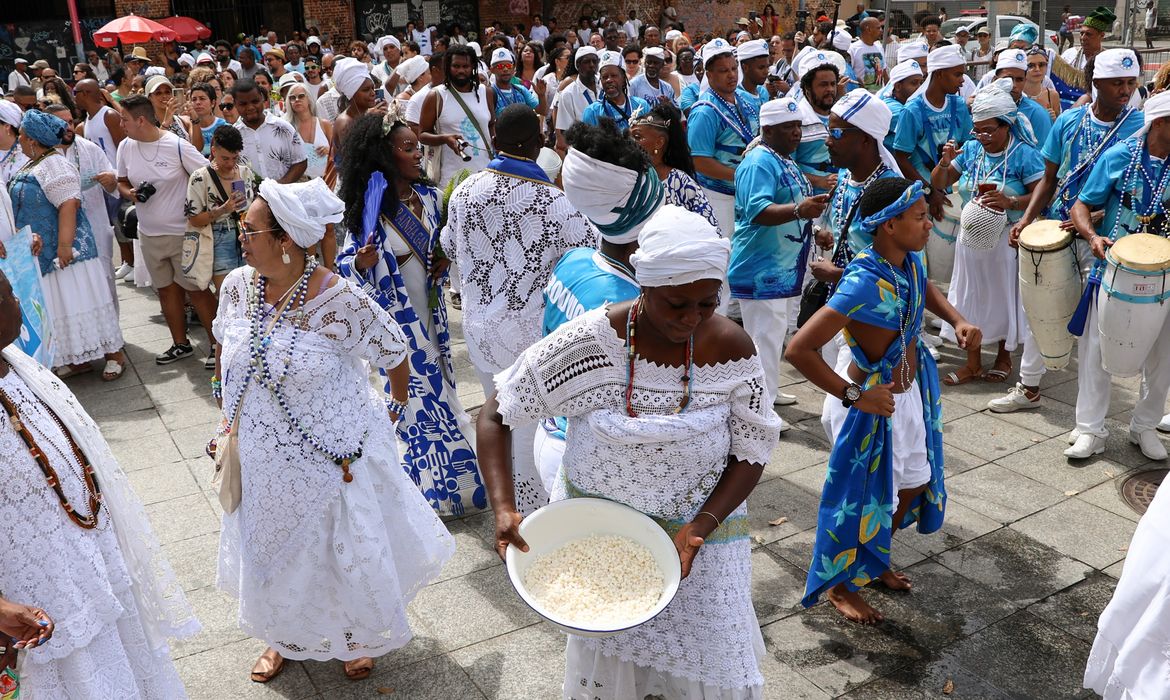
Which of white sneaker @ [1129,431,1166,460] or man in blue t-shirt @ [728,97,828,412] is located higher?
man in blue t-shirt @ [728,97,828,412]

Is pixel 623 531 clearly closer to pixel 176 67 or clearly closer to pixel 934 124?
pixel 934 124

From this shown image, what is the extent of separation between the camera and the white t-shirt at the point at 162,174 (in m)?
8.08

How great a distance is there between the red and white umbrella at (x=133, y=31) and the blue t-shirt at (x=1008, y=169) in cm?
1947

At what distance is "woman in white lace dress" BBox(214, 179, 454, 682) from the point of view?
3865 millimetres

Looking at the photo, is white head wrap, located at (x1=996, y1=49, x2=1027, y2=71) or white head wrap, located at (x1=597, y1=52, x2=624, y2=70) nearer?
white head wrap, located at (x1=996, y1=49, x2=1027, y2=71)

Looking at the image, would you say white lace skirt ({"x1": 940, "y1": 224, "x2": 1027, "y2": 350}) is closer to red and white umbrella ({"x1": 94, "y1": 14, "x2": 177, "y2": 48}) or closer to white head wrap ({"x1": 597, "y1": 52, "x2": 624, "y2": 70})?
white head wrap ({"x1": 597, "y1": 52, "x2": 624, "y2": 70})

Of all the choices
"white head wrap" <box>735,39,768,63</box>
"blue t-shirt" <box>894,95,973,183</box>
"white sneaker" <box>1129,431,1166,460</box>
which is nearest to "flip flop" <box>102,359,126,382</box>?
"white head wrap" <box>735,39,768,63</box>

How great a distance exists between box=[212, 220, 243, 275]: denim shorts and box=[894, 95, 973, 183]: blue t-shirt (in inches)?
199

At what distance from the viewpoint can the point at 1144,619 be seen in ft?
9.73

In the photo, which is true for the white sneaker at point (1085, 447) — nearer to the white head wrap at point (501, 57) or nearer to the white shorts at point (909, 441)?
the white shorts at point (909, 441)

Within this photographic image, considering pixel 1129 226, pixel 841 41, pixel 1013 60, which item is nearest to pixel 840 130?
pixel 1129 226

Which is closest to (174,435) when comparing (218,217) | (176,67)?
(218,217)

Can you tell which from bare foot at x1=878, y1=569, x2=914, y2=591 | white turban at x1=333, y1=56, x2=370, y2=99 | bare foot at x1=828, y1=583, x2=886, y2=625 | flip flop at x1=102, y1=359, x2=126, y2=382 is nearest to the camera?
bare foot at x1=828, y1=583, x2=886, y2=625

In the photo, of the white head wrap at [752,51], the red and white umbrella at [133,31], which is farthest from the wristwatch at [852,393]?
the red and white umbrella at [133,31]
